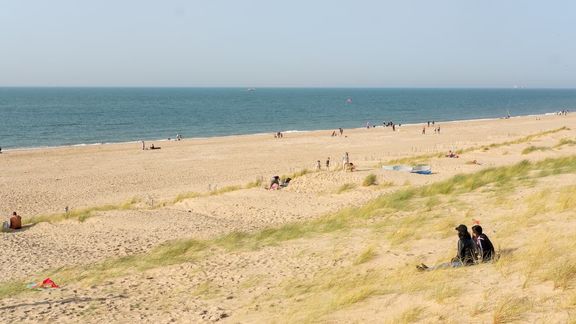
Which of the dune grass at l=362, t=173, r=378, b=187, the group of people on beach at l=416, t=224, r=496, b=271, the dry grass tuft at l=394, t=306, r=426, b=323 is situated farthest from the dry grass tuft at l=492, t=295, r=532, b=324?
the dune grass at l=362, t=173, r=378, b=187

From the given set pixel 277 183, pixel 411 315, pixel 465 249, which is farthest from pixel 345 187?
pixel 411 315

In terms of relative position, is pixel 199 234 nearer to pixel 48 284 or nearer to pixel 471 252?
pixel 48 284

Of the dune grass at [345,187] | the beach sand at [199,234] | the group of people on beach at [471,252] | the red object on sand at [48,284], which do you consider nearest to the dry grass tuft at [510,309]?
the beach sand at [199,234]

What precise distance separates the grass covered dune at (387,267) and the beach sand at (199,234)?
0.06m

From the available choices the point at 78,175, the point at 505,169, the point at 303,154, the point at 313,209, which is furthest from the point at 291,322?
the point at 303,154

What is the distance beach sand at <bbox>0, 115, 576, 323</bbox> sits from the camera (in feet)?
30.2

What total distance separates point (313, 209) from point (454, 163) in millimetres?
11667

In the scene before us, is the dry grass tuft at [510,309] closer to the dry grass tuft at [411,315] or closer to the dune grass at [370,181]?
the dry grass tuft at [411,315]

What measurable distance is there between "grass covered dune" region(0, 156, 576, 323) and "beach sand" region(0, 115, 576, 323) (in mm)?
61

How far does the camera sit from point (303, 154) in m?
41.3

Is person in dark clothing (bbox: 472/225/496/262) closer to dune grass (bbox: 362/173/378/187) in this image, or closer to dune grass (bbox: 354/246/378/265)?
dune grass (bbox: 354/246/378/265)

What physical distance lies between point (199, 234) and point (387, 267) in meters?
7.54

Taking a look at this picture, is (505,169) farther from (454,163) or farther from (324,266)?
(324,266)

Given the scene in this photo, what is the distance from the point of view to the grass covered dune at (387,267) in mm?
7098
